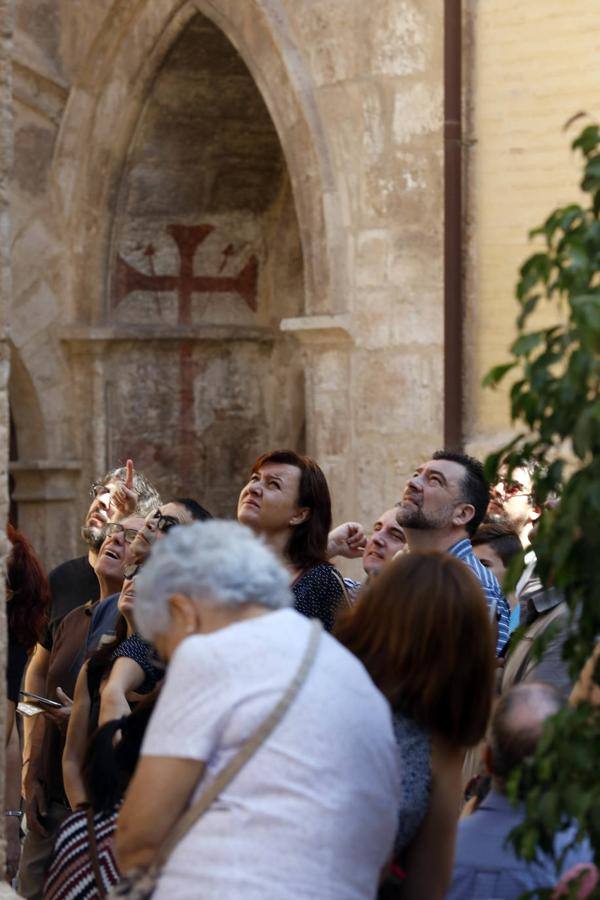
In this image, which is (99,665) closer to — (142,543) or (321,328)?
(142,543)

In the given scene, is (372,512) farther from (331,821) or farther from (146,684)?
(331,821)

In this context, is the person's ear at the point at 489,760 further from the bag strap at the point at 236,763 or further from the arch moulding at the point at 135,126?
the arch moulding at the point at 135,126

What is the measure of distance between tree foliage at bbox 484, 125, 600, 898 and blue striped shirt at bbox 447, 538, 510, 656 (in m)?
2.21

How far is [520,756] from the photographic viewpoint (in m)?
3.41

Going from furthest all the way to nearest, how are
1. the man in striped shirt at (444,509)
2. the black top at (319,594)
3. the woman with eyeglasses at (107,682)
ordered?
the man in striped shirt at (444,509)
the black top at (319,594)
the woman with eyeglasses at (107,682)

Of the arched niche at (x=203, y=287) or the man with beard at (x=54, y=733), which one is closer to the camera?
the man with beard at (x=54, y=733)

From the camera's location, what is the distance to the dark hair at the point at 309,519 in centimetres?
520

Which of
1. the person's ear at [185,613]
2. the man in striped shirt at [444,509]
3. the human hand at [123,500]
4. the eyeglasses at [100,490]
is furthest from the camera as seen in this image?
the eyeglasses at [100,490]

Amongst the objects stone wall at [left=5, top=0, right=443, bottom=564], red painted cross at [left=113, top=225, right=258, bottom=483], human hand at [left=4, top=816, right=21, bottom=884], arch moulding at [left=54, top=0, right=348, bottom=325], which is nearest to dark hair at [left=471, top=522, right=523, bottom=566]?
human hand at [left=4, top=816, right=21, bottom=884]

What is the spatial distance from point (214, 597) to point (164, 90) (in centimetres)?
951

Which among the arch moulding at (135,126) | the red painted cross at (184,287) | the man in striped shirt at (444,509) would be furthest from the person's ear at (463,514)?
the red painted cross at (184,287)

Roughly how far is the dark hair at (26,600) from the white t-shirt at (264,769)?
3213 mm

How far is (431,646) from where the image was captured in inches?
134

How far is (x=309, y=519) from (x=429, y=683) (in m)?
1.88
